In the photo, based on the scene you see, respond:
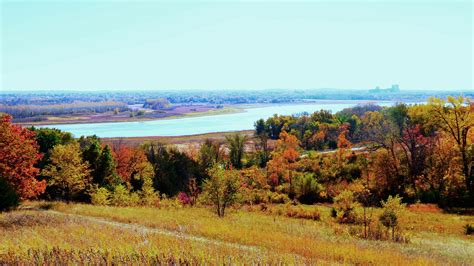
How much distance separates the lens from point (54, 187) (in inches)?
1721

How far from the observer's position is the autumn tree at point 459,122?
1731 inches

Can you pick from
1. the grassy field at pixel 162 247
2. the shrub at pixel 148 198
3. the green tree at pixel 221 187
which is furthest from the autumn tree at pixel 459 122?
the shrub at pixel 148 198

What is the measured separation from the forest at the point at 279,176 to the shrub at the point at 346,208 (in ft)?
→ 0.24

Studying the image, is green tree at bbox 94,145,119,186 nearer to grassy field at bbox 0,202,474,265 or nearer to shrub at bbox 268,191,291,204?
shrub at bbox 268,191,291,204

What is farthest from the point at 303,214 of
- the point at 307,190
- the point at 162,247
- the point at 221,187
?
the point at 162,247

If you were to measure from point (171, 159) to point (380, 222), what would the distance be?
47.4m

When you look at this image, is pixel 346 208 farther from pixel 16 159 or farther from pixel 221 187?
pixel 16 159

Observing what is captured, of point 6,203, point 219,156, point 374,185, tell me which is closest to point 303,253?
point 6,203

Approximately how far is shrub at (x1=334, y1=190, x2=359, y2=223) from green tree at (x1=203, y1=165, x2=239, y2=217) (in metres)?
7.79

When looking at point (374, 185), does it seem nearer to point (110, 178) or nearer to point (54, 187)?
point (110, 178)

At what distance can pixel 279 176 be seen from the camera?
5878cm

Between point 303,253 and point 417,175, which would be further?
point 417,175

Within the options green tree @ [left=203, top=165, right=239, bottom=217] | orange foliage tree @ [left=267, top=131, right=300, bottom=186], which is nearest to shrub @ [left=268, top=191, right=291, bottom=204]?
orange foliage tree @ [left=267, top=131, right=300, bottom=186]

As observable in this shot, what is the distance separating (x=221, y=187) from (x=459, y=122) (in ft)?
96.0
